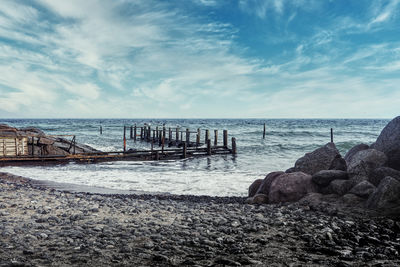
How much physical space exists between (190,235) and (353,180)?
6.04 meters

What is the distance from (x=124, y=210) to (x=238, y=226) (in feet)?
10.1

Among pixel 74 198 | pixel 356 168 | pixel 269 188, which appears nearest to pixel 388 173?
pixel 356 168

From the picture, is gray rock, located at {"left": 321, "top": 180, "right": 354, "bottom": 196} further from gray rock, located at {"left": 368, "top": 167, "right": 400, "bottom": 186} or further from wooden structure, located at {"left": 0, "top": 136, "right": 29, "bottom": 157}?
wooden structure, located at {"left": 0, "top": 136, "right": 29, "bottom": 157}

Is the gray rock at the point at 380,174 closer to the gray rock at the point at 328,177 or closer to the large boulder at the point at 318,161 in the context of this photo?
the gray rock at the point at 328,177

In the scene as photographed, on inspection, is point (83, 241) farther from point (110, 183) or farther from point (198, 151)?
point (198, 151)

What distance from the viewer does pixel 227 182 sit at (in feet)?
50.6

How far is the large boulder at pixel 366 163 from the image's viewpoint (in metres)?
10.2

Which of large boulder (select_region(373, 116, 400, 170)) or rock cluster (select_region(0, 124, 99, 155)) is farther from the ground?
large boulder (select_region(373, 116, 400, 170))

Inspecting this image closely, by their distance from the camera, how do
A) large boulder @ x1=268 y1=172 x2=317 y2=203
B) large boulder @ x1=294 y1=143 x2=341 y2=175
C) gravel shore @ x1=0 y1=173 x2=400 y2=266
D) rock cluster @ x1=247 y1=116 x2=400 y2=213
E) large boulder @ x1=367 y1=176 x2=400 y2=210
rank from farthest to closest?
large boulder @ x1=294 y1=143 x2=341 y2=175, large boulder @ x1=268 y1=172 x2=317 y2=203, rock cluster @ x1=247 y1=116 x2=400 y2=213, large boulder @ x1=367 y1=176 x2=400 y2=210, gravel shore @ x1=0 y1=173 x2=400 y2=266

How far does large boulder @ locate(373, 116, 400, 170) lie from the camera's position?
10.6 meters

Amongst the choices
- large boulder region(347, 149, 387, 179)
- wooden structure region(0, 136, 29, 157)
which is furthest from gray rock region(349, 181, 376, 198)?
wooden structure region(0, 136, 29, 157)

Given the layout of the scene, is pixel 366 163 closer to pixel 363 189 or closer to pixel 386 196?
pixel 363 189

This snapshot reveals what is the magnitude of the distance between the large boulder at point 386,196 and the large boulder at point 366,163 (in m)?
2.01

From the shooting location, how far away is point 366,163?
33.7 feet
